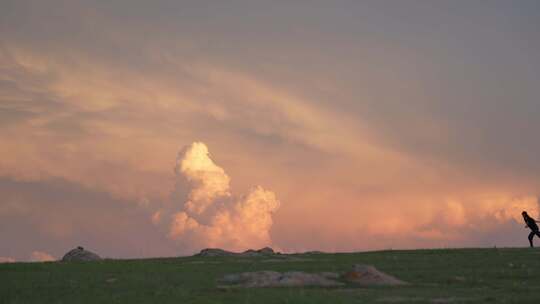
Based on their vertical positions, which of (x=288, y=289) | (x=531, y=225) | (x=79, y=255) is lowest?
(x=288, y=289)

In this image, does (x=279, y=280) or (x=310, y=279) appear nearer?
(x=279, y=280)

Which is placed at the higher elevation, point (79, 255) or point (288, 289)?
point (79, 255)

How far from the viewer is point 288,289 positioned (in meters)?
38.7

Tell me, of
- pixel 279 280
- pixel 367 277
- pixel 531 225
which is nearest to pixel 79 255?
pixel 531 225

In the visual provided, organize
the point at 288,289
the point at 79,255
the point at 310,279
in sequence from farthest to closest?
the point at 79,255, the point at 310,279, the point at 288,289

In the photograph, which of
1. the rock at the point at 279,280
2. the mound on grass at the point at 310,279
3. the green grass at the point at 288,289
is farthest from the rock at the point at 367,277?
the green grass at the point at 288,289

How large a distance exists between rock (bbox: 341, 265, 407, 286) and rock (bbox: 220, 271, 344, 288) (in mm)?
777

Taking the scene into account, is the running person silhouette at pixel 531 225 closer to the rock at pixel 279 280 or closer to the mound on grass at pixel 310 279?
the mound on grass at pixel 310 279

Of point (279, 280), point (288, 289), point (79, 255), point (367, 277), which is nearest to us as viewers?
point (288, 289)

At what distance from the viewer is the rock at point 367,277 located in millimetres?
40406

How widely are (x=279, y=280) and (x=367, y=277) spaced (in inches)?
164

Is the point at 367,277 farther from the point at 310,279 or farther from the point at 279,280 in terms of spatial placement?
the point at 279,280

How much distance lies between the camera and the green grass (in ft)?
115

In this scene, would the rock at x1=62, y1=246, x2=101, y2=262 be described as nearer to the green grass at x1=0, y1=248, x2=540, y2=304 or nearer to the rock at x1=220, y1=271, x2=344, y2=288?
the green grass at x1=0, y1=248, x2=540, y2=304
